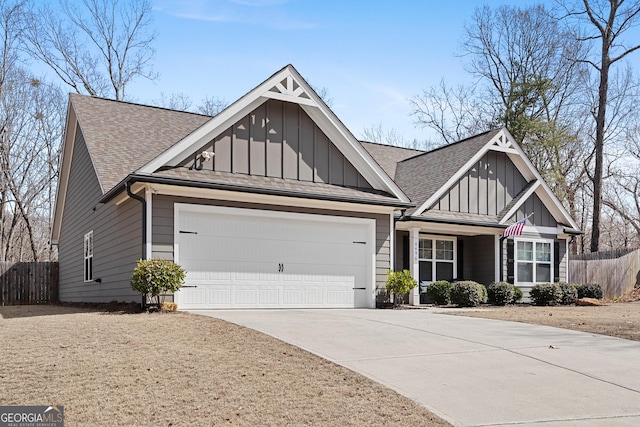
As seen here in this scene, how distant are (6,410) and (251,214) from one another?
9179 mm

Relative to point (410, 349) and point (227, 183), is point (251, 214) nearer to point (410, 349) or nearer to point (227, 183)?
point (227, 183)

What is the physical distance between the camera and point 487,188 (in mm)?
20625

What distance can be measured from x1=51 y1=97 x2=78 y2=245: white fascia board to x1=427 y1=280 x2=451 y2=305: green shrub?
496 inches

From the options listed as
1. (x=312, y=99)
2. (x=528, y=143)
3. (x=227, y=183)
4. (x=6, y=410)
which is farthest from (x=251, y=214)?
(x=528, y=143)

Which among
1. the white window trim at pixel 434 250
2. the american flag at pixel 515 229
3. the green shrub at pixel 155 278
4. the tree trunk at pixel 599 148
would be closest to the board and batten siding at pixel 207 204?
the green shrub at pixel 155 278

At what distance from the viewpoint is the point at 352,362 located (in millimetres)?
7719

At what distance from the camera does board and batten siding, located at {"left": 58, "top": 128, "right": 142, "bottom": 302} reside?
14.3m

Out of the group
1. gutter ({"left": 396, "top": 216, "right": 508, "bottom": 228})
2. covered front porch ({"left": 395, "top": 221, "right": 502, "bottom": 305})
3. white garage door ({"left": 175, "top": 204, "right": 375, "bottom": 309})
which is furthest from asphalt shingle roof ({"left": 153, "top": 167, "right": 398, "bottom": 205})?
covered front porch ({"left": 395, "top": 221, "right": 502, "bottom": 305})

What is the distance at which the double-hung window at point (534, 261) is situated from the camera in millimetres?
20703

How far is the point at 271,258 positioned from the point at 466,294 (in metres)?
6.42

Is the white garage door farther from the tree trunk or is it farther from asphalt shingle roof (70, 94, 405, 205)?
the tree trunk

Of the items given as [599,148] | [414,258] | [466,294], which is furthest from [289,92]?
[599,148]

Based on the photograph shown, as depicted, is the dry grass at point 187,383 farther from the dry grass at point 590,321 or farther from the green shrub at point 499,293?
the green shrub at point 499,293

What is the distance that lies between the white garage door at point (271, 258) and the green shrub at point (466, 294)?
10.7ft
